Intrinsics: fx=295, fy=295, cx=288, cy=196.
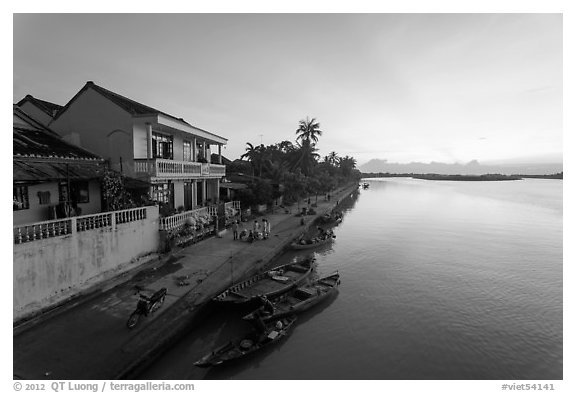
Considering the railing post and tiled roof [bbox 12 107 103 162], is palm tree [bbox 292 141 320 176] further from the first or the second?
the railing post

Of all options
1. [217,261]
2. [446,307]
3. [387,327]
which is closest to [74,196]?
[217,261]

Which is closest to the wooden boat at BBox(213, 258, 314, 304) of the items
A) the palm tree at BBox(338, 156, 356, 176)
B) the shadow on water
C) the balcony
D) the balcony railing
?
the shadow on water

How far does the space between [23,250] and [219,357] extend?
24.2 ft

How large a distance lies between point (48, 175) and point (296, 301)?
12525 millimetres

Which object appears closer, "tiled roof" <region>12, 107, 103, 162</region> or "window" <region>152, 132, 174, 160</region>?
"tiled roof" <region>12, 107, 103, 162</region>

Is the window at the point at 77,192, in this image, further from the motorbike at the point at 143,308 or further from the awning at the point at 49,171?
the motorbike at the point at 143,308

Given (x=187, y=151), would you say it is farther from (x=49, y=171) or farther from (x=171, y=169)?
(x=49, y=171)

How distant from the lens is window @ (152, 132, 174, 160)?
2000 centimetres

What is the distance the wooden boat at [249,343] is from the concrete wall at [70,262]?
607 centimetres

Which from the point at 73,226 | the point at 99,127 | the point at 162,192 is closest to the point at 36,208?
the point at 73,226

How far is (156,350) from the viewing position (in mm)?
9945

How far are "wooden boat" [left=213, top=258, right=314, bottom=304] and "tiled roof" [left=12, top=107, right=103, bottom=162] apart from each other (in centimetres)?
1064

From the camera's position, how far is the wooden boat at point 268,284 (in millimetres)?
13289
